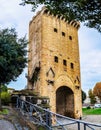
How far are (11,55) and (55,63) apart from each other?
46.3 feet

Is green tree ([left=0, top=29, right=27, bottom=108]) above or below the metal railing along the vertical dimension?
above

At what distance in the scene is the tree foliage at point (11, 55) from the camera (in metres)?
13.9

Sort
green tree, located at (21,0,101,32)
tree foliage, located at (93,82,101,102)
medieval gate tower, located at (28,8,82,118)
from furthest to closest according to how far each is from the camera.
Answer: tree foliage, located at (93,82,101,102) → medieval gate tower, located at (28,8,82,118) → green tree, located at (21,0,101,32)

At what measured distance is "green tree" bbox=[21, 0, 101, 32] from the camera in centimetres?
778

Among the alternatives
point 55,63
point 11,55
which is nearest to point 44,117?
point 11,55

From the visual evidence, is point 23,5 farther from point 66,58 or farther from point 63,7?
point 66,58

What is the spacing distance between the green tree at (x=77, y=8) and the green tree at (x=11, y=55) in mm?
5939

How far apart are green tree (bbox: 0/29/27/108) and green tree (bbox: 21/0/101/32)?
5939 mm

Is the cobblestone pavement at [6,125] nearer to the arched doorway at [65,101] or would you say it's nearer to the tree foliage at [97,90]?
Result: the arched doorway at [65,101]

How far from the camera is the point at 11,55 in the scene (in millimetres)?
14227

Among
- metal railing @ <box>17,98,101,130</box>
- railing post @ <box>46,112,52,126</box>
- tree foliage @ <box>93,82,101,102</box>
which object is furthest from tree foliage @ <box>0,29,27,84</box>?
tree foliage @ <box>93,82,101,102</box>

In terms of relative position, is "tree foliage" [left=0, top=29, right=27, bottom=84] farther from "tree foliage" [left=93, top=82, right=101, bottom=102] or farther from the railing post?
"tree foliage" [left=93, top=82, right=101, bottom=102]

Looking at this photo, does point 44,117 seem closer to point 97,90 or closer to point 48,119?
point 48,119

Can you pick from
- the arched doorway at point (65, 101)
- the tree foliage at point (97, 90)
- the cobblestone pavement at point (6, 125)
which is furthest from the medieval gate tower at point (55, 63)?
the tree foliage at point (97, 90)
